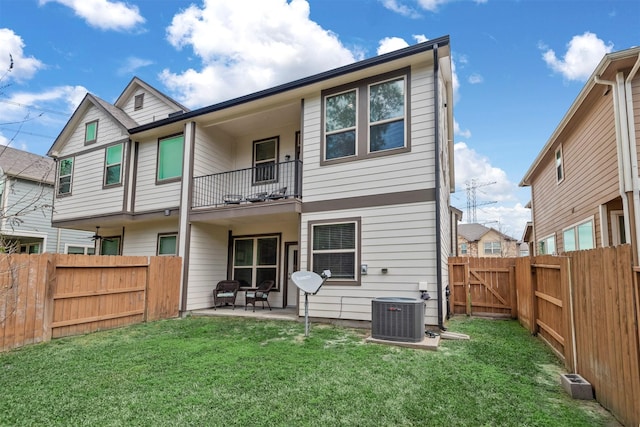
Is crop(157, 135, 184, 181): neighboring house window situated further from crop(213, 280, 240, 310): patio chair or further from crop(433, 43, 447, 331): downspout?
crop(433, 43, 447, 331): downspout

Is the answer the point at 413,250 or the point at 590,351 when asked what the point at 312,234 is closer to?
the point at 413,250

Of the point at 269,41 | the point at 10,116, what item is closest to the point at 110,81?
the point at 269,41

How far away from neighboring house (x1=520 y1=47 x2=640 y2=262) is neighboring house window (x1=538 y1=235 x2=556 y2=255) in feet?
0.14

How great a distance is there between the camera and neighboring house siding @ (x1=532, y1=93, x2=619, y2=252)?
718cm

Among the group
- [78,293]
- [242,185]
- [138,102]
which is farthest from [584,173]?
[138,102]

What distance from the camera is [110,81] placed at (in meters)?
13.4

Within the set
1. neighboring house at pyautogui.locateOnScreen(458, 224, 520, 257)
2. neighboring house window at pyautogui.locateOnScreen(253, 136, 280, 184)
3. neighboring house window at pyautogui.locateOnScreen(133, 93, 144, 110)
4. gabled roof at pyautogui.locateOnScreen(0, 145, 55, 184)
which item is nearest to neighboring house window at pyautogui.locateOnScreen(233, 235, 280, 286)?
neighboring house window at pyautogui.locateOnScreen(253, 136, 280, 184)

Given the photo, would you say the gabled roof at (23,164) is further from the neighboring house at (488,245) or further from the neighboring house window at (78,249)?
the neighboring house at (488,245)

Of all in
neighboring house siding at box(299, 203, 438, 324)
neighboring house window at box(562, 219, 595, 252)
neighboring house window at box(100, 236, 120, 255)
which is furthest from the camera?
neighboring house window at box(100, 236, 120, 255)

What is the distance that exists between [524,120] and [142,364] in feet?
60.3

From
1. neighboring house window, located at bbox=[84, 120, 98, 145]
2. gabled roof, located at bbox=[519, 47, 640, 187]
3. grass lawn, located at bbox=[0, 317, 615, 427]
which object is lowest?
grass lawn, located at bbox=[0, 317, 615, 427]

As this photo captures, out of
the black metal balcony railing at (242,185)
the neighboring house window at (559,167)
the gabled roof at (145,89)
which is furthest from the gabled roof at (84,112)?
the neighboring house window at (559,167)

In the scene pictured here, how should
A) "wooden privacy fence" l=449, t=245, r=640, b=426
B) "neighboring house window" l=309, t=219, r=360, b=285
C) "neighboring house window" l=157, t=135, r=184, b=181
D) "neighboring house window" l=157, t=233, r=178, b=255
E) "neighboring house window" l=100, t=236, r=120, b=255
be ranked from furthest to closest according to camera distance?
1. "neighboring house window" l=100, t=236, r=120, b=255
2. "neighboring house window" l=157, t=233, r=178, b=255
3. "neighboring house window" l=157, t=135, r=184, b=181
4. "neighboring house window" l=309, t=219, r=360, b=285
5. "wooden privacy fence" l=449, t=245, r=640, b=426

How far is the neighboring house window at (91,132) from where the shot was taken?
1159 cm
